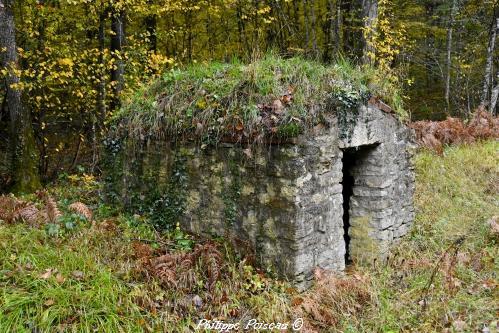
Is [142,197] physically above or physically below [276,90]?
below

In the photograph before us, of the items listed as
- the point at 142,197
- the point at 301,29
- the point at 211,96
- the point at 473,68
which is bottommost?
the point at 142,197

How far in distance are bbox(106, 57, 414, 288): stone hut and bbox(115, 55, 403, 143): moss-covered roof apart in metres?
0.08

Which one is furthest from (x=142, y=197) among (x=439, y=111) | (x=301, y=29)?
(x=439, y=111)

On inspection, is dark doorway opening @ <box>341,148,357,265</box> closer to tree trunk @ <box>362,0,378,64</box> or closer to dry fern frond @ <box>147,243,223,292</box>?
dry fern frond @ <box>147,243,223,292</box>

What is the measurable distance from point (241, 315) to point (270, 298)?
0.38m

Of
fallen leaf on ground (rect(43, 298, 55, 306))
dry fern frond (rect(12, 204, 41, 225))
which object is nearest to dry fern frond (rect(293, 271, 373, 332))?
fallen leaf on ground (rect(43, 298, 55, 306))

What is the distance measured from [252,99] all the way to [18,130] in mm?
5323

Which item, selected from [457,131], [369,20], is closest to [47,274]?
[369,20]

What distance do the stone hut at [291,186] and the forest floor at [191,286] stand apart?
27 cm

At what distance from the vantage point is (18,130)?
314 inches

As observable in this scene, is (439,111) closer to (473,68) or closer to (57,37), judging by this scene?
(473,68)

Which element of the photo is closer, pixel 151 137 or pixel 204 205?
pixel 204 205

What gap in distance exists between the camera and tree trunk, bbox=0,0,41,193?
759 cm

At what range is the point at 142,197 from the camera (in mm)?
5965
